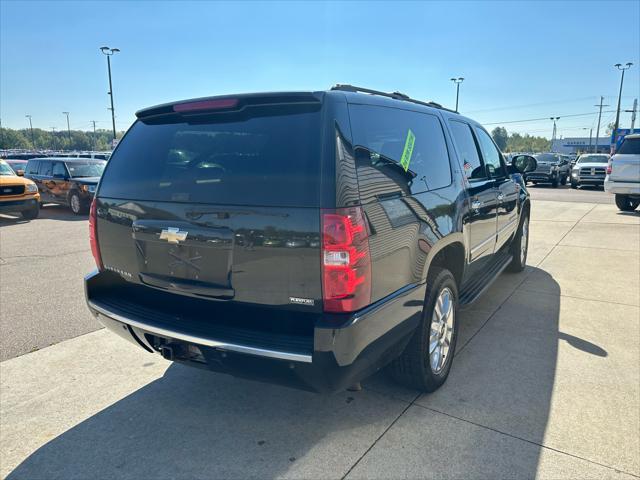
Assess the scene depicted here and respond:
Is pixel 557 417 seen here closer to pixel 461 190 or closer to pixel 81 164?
pixel 461 190

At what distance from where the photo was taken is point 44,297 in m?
5.21

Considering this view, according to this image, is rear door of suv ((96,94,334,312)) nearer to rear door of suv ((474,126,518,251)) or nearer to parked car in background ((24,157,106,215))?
rear door of suv ((474,126,518,251))

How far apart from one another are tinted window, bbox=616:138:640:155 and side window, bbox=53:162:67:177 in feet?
51.3

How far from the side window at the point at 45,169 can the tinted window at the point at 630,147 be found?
646 inches

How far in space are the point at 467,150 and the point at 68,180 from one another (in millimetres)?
12626

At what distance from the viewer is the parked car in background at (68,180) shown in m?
12.7

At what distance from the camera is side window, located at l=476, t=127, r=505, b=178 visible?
4.63m

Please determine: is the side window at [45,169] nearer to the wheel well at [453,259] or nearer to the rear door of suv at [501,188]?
the rear door of suv at [501,188]

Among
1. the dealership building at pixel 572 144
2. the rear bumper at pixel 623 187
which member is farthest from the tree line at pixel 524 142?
the rear bumper at pixel 623 187

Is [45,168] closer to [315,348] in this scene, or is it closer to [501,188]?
[501,188]

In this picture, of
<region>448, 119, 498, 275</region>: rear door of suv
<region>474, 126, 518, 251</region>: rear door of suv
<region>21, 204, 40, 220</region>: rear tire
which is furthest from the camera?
<region>21, 204, 40, 220</region>: rear tire

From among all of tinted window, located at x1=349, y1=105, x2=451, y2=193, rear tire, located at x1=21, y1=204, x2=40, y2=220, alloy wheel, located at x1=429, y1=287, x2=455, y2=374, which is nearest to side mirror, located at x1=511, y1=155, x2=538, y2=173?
tinted window, located at x1=349, y1=105, x2=451, y2=193

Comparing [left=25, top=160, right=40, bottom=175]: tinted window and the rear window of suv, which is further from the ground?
the rear window of suv

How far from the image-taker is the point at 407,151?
2865 mm
